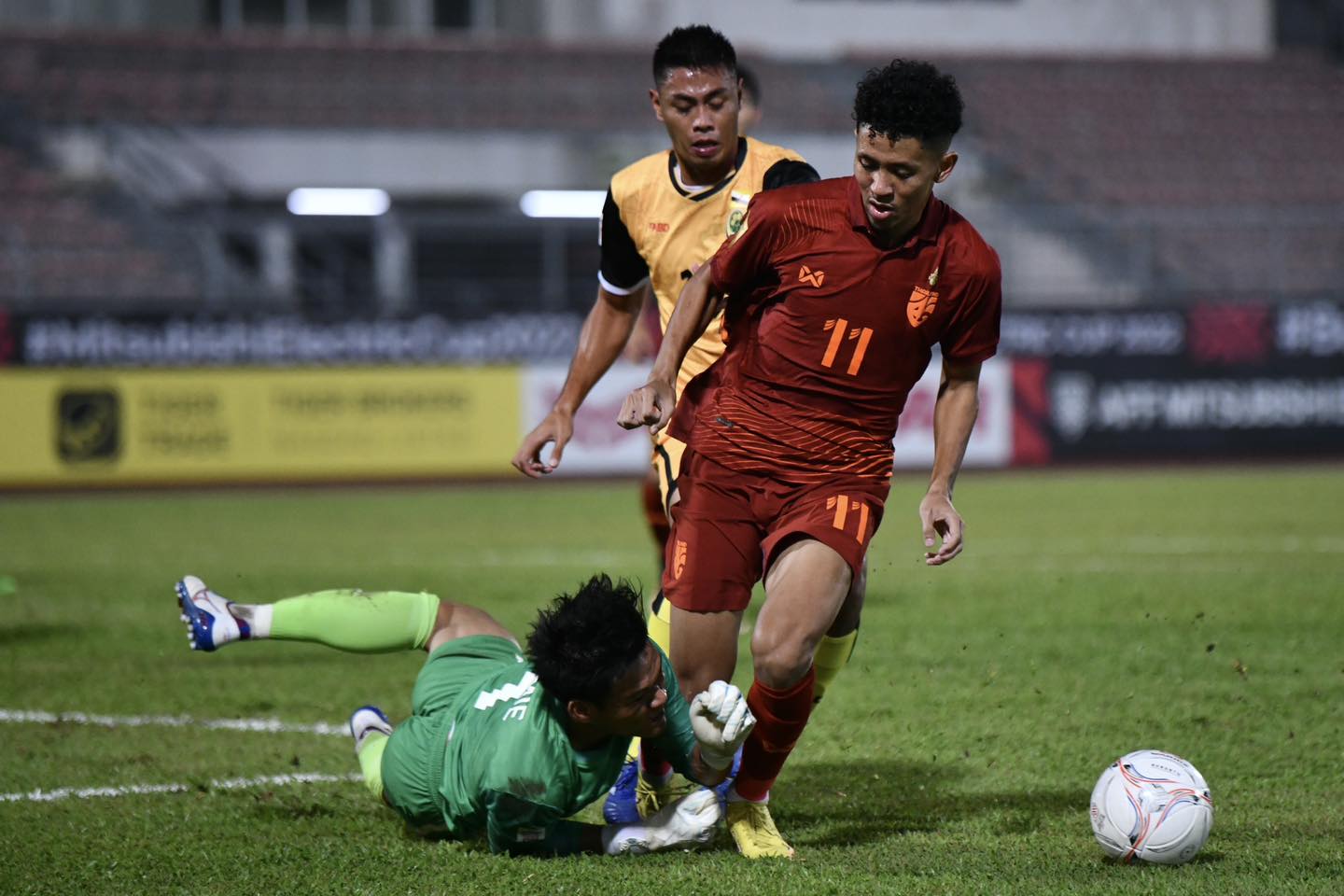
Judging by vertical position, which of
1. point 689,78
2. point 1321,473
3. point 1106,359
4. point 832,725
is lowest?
point 1321,473

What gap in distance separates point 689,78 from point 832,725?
Result: 8.37 feet

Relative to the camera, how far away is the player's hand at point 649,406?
425cm

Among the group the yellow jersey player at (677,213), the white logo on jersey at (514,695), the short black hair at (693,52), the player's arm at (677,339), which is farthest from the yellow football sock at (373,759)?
the short black hair at (693,52)

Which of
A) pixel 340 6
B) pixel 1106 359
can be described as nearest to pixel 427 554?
pixel 1106 359

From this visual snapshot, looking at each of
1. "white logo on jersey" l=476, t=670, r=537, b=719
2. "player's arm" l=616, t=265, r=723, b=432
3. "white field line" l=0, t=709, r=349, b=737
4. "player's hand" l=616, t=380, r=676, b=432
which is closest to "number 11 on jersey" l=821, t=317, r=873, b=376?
"player's arm" l=616, t=265, r=723, b=432

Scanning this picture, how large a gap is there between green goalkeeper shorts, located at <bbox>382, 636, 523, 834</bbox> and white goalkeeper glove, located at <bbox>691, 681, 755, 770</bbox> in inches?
31.7

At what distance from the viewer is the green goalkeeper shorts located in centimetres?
447

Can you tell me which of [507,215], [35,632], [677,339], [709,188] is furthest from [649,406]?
[507,215]

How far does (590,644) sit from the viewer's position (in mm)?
4055

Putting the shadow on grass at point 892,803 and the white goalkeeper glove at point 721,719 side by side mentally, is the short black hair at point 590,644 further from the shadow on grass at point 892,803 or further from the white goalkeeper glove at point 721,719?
the shadow on grass at point 892,803

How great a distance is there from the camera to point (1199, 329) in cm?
1917

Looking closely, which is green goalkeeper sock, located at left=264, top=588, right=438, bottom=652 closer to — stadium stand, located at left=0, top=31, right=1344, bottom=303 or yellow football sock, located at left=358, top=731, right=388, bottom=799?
yellow football sock, located at left=358, top=731, right=388, bottom=799

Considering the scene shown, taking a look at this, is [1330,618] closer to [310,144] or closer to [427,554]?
[427,554]

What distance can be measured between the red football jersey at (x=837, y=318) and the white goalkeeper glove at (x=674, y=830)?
3.09 ft
